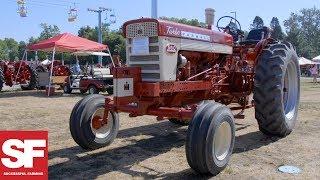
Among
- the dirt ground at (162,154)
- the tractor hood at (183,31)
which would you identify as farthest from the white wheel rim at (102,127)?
the tractor hood at (183,31)

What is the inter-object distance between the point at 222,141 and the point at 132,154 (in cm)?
145

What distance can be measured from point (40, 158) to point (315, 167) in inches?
136

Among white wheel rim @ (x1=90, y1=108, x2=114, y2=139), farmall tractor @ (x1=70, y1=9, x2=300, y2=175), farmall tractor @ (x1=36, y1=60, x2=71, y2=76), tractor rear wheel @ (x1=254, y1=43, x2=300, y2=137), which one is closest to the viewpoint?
farmall tractor @ (x1=70, y1=9, x2=300, y2=175)

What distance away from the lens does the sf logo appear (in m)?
4.32

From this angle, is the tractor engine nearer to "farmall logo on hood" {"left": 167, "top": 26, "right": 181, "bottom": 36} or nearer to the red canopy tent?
"farmall logo on hood" {"left": 167, "top": 26, "right": 181, "bottom": 36}

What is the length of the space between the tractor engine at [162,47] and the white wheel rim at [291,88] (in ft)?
7.66

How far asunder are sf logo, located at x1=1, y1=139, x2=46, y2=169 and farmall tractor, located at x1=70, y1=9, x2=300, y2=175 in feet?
5.02

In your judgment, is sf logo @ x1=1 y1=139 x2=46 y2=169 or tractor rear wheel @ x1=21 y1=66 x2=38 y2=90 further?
tractor rear wheel @ x1=21 y1=66 x2=38 y2=90

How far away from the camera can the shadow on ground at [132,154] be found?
5.16 metres

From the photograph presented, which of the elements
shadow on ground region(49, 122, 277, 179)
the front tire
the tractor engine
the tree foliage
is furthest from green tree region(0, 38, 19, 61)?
the tractor engine

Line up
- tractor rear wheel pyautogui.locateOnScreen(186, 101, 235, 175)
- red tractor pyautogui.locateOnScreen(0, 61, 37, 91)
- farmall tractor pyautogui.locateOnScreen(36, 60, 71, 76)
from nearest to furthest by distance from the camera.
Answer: tractor rear wheel pyautogui.locateOnScreen(186, 101, 235, 175), farmall tractor pyautogui.locateOnScreen(36, 60, 71, 76), red tractor pyautogui.locateOnScreen(0, 61, 37, 91)

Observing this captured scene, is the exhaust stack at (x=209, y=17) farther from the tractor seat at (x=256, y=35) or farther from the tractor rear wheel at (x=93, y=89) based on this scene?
the tractor rear wheel at (x=93, y=89)

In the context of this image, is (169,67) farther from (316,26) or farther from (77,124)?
(316,26)

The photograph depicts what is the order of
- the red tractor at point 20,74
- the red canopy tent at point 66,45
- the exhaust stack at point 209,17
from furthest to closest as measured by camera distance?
the red tractor at point 20,74, the red canopy tent at point 66,45, the exhaust stack at point 209,17
